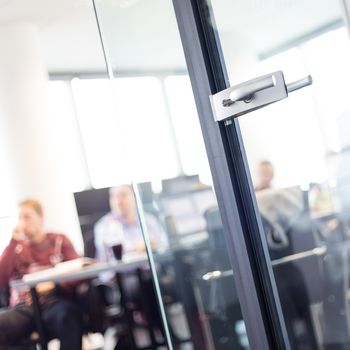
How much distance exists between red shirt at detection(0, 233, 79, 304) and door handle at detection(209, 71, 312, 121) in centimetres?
288

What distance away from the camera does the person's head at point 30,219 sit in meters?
4.48

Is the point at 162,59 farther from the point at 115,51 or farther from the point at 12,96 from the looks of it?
the point at 12,96

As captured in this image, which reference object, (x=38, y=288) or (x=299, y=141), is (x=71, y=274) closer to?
(x=38, y=288)

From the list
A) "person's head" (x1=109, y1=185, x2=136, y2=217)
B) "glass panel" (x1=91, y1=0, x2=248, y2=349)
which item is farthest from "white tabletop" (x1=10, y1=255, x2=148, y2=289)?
"person's head" (x1=109, y1=185, x2=136, y2=217)

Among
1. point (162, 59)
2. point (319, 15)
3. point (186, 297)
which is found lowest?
point (186, 297)

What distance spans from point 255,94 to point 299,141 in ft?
0.68

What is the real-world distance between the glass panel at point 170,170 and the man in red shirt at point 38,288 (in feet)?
4.54

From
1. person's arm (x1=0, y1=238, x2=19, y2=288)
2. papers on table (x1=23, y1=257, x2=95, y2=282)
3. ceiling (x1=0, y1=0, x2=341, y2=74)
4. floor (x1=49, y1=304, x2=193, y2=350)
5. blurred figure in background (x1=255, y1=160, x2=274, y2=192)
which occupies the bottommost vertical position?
floor (x1=49, y1=304, x2=193, y2=350)

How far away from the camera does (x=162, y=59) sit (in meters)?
2.09

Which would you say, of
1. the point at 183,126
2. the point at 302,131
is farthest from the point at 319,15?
the point at 183,126

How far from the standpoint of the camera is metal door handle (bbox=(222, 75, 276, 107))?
4.99ft

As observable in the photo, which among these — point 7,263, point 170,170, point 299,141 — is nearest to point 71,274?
point 7,263

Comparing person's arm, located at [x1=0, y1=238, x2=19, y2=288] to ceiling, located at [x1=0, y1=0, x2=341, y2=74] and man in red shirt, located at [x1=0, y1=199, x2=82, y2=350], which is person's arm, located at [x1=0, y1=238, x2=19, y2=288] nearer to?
man in red shirt, located at [x1=0, y1=199, x2=82, y2=350]

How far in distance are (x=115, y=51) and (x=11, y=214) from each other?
317 cm
